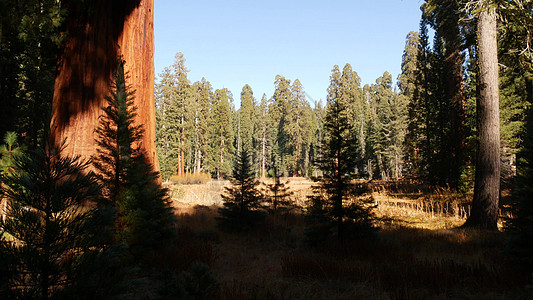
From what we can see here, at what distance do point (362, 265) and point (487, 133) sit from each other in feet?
19.0

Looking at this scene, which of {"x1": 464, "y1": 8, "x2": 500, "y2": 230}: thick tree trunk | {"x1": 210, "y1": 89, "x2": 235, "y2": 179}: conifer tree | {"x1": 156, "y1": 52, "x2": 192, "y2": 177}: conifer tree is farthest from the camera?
{"x1": 210, "y1": 89, "x2": 235, "y2": 179}: conifer tree

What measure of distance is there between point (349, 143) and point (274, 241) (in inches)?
122

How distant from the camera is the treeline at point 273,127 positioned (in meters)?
37.3

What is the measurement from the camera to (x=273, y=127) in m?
60.4

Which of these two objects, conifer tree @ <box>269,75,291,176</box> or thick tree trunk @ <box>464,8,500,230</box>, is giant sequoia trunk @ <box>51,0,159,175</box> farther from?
conifer tree @ <box>269,75,291,176</box>

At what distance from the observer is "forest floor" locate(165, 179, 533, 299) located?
375cm

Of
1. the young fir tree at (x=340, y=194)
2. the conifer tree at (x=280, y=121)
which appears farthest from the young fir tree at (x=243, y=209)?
the conifer tree at (x=280, y=121)

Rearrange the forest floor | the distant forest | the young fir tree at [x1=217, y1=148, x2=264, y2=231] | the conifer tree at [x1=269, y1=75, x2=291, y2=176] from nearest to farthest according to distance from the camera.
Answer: the forest floor → the young fir tree at [x1=217, y1=148, x2=264, y2=231] → the distant forest → the conifer tree at [x1=269, y1=75, x2=291, y2=176]

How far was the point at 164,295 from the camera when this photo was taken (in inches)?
81.0

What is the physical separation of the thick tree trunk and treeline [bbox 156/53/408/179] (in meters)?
24.8

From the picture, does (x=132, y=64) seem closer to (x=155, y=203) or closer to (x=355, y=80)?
(x=155, y=203)

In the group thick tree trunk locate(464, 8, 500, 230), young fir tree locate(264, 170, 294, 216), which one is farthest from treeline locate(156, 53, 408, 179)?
thick tree trunk locate(464, 8, 500, 230)

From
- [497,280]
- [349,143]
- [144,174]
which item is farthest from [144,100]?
[497,280]

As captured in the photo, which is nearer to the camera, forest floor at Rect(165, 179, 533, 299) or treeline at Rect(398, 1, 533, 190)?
forest floor at Rect(165, 179, 533, 299)
